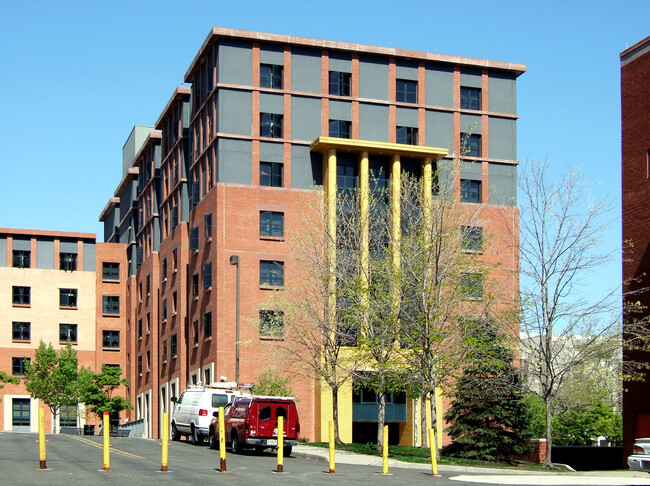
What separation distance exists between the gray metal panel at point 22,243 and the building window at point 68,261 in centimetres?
305

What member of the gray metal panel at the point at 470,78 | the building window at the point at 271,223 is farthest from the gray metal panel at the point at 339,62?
the building window at the point at 271,223

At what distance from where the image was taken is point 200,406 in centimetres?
4088

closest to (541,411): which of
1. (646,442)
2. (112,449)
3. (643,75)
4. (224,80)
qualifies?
(224,80)

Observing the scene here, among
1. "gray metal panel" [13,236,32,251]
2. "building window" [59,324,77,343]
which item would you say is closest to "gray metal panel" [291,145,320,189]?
"building window" [59,324,77,343]

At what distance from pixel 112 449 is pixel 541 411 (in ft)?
190

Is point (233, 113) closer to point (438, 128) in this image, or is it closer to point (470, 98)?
point (438, 128)

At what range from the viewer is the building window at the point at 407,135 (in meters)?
67.5

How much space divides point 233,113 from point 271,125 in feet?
8.34

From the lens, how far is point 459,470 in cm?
3234

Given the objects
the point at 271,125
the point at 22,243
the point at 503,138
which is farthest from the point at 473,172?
the point at 22,243

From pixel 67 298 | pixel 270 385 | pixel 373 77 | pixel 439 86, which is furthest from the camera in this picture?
pixel 67 298

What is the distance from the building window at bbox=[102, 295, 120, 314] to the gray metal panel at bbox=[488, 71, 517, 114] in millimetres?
43121

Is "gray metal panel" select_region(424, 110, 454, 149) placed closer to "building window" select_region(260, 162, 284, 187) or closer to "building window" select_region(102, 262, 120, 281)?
"building window" select_region(260, 162, 284, 187)

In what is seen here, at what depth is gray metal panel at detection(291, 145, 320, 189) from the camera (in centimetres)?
6425
